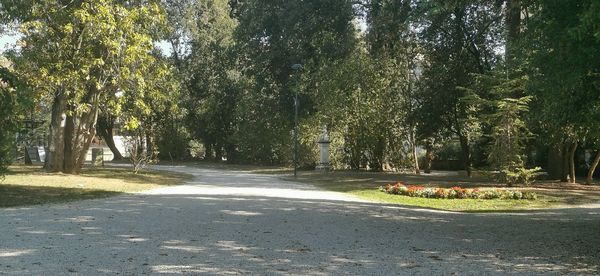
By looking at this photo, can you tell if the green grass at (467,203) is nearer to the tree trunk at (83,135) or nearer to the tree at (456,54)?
the tree at (456,54)

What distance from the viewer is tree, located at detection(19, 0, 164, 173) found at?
20094mm

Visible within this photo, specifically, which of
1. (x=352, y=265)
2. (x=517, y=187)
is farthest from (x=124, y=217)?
(x=517, y=187)

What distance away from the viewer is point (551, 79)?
26.8 ft

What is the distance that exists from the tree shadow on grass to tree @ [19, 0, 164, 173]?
5.53 metres

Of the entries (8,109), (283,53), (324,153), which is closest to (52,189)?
(8,109)

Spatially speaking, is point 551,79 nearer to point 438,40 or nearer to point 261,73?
point 438,40

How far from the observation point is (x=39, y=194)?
1452cm

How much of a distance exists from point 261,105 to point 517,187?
25426 mm

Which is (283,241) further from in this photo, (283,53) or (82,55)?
(283,53)

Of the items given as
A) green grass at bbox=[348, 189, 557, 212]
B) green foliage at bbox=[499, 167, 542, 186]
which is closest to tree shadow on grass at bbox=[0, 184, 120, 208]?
green grass at bbox=[348, 189, 557, 212]

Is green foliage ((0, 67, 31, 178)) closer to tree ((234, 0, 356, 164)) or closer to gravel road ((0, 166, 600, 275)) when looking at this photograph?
gravel road ((0, 166, 600, 275))

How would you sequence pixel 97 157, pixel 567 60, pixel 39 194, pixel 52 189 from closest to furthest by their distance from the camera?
pixel 567 60
pixel 39 194
pixel 52 189
pixel 97 157

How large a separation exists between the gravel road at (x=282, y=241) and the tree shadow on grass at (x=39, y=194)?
115cm

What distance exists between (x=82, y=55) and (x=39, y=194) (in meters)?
7.89
